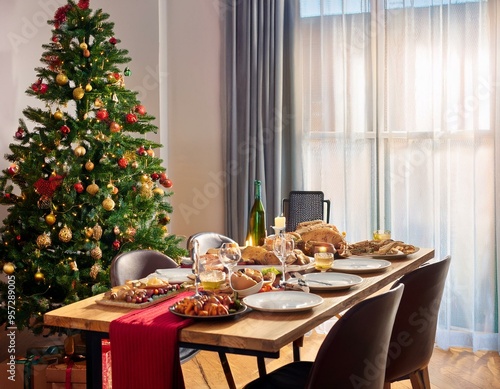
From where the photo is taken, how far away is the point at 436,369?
3883 mm

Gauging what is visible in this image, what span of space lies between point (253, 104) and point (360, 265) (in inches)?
93.0

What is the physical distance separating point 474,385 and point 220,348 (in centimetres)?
228

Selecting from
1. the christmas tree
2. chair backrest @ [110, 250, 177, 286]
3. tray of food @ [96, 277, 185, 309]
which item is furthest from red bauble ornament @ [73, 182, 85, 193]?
tray of food @ [96, 277, 185, 309]

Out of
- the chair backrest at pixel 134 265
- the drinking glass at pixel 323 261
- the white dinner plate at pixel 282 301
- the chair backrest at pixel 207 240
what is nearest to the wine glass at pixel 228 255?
the white dinner plate at pixel 282 301

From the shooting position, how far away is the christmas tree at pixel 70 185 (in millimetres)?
3449

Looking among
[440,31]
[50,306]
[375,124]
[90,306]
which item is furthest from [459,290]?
[90,306]

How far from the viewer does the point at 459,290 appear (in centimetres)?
432

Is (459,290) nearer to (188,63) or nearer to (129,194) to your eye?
(129,194)

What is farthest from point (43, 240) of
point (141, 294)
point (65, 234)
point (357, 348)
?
point (357, 348)

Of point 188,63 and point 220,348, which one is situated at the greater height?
point 188,63

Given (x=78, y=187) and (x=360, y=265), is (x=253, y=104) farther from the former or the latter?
(x=360, y=265)

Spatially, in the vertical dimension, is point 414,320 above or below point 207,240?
below

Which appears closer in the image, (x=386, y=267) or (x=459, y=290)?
(x=386, y=267)

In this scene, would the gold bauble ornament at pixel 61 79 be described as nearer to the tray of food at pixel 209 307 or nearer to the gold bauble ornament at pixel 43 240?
the gold bauble ornament at pixel 43 240
